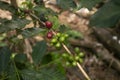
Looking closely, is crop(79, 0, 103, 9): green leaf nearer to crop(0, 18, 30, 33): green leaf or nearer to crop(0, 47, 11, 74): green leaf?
crop(0, 18, 30, 33): green leaf

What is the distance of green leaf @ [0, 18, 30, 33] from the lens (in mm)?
1207

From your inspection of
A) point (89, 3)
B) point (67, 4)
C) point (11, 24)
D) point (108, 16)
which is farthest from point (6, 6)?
point (108, 16)

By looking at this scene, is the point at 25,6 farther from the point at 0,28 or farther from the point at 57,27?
the point at 0,28

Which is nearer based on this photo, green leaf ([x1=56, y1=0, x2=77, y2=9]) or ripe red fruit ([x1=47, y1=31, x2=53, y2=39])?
green leaf ([x1=56, y1=0, x2=77, y2=9])

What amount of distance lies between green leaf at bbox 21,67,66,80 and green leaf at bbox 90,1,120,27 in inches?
23.2

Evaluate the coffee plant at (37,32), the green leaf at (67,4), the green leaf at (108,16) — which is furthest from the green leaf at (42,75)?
the green leaf at (108,16)

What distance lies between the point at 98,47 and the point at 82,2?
9.83 feet

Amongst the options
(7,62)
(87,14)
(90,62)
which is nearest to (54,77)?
(7,62)

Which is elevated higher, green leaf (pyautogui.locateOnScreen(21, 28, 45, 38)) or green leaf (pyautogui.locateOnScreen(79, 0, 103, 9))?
green leaf (pyautogui.locateOnScreen(79, 0, 103, 9))

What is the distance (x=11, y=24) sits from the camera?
1251 millimetres

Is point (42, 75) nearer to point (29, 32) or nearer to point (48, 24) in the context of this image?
point (29, 32)

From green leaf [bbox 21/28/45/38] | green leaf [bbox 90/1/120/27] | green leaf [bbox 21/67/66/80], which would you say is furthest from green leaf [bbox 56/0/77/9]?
green leaf [bbox 90/1/120/27]

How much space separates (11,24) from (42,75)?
0.84 feet

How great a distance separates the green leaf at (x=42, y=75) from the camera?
48.0 inches
